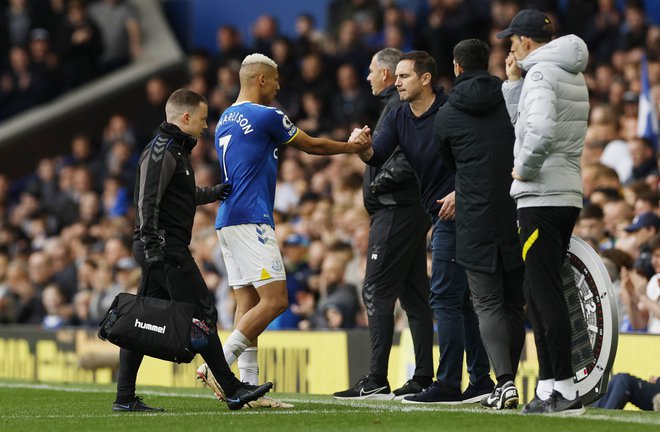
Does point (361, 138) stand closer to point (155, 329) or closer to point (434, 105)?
point (434, 105)

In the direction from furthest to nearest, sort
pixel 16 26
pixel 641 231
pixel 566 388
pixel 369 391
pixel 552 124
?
pixel 16 26 < pixel 641 231 < pixel 369 391 < pixel 566 388 < pixel 552 124

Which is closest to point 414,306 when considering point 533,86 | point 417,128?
point 417,128

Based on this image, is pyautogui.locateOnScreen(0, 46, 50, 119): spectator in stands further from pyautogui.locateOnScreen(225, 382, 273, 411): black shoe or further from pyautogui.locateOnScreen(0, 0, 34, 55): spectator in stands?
pyautogui.locateOnScreen(225, 382, 273, 411): black shoe

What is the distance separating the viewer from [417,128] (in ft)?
27.6

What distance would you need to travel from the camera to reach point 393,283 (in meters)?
8.72

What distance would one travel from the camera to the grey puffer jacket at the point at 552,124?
680 centimetres

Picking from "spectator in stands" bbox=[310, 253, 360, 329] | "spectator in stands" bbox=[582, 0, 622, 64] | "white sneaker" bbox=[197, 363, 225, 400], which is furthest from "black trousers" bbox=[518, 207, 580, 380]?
"spectator in stands" bbox=[582, 0, 622, 64]

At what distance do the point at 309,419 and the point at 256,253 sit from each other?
3.99 ft

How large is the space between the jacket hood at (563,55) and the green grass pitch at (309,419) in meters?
1.86

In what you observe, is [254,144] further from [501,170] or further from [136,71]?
[136,71]

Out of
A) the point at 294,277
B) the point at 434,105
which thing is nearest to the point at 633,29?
the point at 294,277

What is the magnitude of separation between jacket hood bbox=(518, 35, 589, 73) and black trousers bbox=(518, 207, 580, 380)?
753 mm

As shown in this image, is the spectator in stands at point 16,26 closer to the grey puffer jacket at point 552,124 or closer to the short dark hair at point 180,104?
the short dark hair at point 180,104

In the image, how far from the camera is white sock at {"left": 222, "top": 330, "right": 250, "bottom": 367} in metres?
7.96
